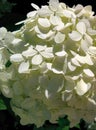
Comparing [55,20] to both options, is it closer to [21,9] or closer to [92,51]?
[92,51]

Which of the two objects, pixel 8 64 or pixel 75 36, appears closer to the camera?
pixel 75 36

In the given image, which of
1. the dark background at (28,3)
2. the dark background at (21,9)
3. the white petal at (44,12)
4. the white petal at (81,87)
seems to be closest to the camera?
the white petal at (81,87)

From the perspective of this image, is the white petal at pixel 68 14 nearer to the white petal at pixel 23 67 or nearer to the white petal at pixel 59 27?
the white petal at pixel 59 27

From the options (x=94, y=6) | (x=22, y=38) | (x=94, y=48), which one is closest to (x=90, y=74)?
(x=94, y=48)

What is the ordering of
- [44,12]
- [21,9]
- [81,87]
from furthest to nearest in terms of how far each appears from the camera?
[21,9] < [44,12] < [81,87]

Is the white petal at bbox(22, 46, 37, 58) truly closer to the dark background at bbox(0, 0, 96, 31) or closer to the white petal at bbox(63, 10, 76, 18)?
the white petal at bbox(63, 10, 76, 18)

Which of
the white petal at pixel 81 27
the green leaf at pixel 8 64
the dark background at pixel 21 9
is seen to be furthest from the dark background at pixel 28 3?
the white petal at pixel 81 27

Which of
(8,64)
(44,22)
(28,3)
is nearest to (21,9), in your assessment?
(28,3)

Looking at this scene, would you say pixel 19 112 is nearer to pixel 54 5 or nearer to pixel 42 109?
pixel 42 109
